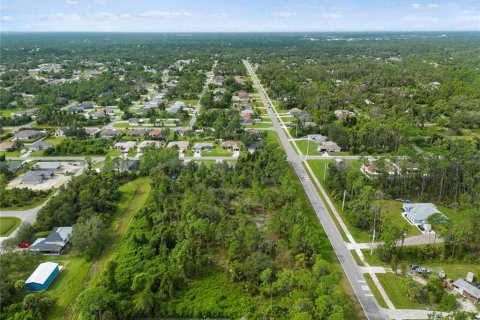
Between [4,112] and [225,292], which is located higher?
[4,112]

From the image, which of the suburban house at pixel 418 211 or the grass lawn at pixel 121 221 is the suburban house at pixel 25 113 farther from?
the suburban house at pixel 418 211

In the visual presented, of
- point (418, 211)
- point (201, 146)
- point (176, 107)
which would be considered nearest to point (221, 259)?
point (418, 211)

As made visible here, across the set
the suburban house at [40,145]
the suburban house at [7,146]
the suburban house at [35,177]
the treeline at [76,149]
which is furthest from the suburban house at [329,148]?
the suburban house at [7,146]

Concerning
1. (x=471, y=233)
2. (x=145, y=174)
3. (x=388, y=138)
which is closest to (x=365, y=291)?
(x=471, y=233)

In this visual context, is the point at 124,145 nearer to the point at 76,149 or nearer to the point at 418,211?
the point at 76,149

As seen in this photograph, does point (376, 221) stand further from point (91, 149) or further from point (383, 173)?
point (91, 149)
